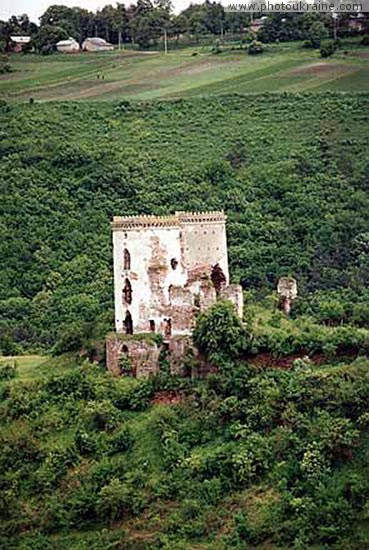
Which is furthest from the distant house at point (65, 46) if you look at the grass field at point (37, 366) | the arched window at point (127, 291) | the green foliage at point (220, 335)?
the green foliage at point (220, 335)

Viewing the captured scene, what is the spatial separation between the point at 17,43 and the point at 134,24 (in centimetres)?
703

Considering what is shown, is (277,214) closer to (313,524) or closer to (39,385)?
(39,385)

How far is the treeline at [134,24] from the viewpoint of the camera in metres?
91.9

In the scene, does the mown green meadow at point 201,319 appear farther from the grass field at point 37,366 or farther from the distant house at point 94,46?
the distant house at point 94,46

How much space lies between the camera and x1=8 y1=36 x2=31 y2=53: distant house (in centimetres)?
9119

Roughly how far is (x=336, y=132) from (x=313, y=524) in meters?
39.5

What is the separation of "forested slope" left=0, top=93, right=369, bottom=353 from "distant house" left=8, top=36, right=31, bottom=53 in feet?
40.4

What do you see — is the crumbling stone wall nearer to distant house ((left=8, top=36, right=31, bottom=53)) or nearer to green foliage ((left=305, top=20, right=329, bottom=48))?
green foliage ((left=305, top=20, right=329, bottom=48))

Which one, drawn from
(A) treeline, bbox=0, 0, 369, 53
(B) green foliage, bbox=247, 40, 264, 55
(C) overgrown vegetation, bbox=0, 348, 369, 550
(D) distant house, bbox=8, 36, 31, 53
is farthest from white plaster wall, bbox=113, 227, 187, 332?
(D) distant house, bbox=8, 36, 31, 53

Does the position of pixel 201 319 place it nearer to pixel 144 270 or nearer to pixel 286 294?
pixel 144 270

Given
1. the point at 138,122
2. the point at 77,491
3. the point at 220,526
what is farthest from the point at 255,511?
the point at 138,122

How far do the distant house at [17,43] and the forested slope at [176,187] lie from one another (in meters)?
12.3

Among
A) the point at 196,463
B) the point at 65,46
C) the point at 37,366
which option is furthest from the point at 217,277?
the point at 65,46

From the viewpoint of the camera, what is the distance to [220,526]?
3497 cm
